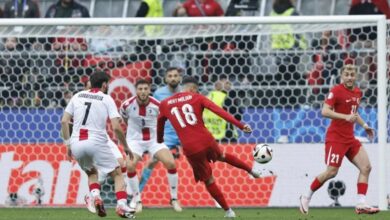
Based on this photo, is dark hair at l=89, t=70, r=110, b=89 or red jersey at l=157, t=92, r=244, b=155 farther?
red jersey at l=157, t=92, r=244, b=155

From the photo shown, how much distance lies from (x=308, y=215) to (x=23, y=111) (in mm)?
5012

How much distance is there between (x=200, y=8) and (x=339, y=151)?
5.41m

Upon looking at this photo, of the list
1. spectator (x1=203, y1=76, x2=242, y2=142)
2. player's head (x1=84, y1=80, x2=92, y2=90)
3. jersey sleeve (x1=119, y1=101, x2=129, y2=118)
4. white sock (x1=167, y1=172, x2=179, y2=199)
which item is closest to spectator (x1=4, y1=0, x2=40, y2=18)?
player's head (x1=84, y1=80, x2=92, y2=90)

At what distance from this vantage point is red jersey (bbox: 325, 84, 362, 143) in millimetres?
15250

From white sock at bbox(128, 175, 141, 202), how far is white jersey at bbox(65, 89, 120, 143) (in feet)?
8.04

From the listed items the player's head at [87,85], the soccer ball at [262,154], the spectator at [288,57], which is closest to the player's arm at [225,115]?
the soccer ball at [262,154]

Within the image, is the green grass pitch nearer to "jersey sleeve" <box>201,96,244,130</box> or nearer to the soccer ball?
Answer: the soccer ball

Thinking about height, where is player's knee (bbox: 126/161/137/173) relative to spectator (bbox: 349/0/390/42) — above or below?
below

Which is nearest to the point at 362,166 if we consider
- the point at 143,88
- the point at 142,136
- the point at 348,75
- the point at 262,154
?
the point at 348,75

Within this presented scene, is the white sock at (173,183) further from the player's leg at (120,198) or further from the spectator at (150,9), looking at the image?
the spectator at (150,9)

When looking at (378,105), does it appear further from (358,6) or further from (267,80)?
(358,6)

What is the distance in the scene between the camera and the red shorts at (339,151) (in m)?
15.4

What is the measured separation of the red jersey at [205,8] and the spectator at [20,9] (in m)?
2.59

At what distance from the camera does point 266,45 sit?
18344mm
